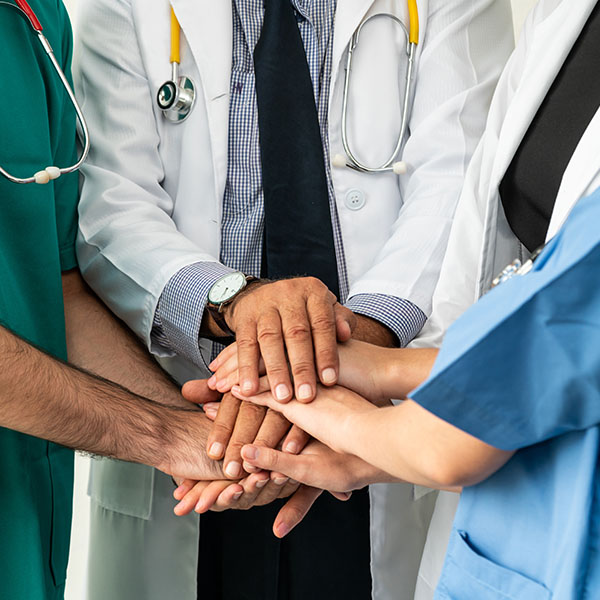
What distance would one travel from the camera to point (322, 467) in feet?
3.19

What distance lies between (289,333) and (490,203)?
1.13 ft

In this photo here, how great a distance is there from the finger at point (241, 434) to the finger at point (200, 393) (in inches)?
3.3

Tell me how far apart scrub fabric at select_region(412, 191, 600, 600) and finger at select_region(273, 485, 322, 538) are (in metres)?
0.38

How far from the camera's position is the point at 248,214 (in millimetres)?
1295

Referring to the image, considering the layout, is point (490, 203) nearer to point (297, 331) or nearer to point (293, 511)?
point (297, 331)

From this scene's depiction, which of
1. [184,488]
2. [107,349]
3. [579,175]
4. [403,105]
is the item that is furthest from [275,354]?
[403,105]

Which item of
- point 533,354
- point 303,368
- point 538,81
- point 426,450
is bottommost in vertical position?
point 303,368

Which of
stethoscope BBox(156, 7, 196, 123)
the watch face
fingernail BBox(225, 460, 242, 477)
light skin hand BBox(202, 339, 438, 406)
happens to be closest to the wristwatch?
the watch face

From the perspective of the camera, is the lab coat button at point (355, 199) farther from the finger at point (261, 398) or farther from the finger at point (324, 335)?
the finger at point (261, 398)

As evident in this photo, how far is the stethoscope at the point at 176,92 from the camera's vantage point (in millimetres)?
1271

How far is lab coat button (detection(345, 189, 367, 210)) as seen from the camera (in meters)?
1.30

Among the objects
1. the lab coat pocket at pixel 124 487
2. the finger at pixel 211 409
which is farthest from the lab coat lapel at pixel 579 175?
the lab coat pocket at pixel 124 487

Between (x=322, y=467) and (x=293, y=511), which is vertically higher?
(x=322, y=467)

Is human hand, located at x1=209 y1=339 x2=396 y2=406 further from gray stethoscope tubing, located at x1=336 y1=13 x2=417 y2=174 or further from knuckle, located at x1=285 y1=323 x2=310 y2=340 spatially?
gray stethoscope tubing, located at x1=336 y1=13 x2=417 y2=174
